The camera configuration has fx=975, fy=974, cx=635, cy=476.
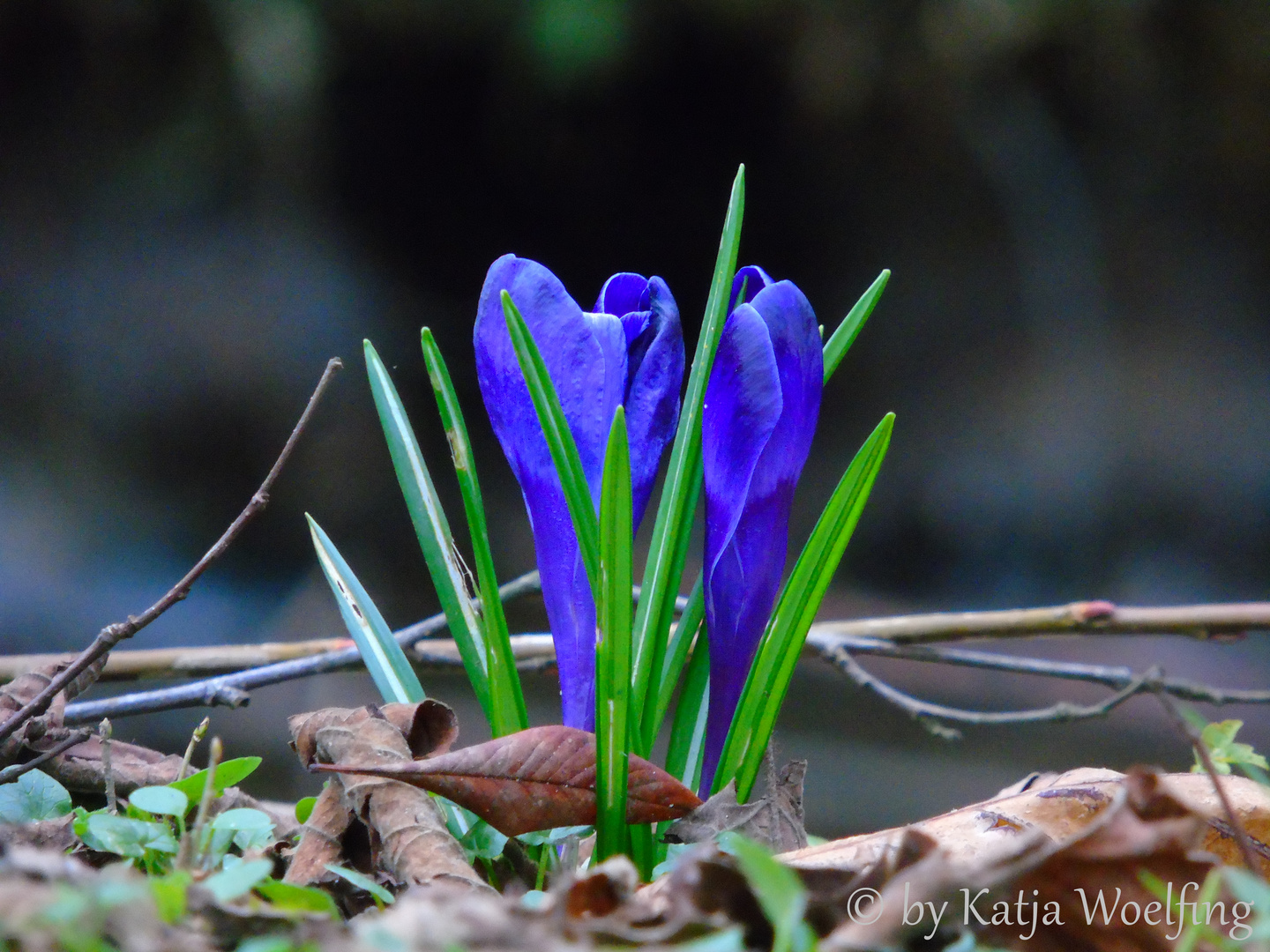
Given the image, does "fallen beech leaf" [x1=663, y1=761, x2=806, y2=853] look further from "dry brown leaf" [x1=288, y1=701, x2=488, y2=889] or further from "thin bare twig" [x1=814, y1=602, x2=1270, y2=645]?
"thin bare twig" [x1=814, y1=602, x2=1270, y2=645]

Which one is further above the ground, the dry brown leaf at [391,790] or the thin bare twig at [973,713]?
the dry brown leaf at [391,790]

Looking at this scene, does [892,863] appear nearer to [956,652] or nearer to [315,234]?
[956,652]

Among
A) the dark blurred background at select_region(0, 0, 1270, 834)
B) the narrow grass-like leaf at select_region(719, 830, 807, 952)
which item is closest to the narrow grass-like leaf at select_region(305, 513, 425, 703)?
the narrow grass-like leaf at select_region(719, 830, 807, 952)

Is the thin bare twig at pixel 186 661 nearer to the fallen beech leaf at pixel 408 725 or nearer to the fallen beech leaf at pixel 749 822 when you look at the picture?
Answer: the fallen beech leaf at pixel 408 725

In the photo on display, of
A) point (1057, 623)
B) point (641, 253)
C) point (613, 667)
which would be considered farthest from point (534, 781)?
point (641, 253)

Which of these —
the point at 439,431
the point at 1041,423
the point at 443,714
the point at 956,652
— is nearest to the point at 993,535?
the point at 1041,423

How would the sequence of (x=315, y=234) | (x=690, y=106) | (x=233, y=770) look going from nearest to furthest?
(x=233, y=770) < (x=690, y=106) < (x=315, y=234)

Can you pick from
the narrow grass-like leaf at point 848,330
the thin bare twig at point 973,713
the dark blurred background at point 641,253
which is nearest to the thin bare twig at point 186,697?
the narrow grass-like leaf at point 848,330
